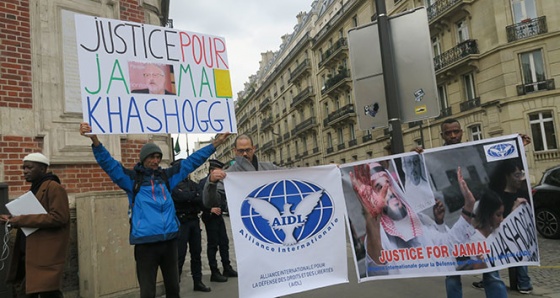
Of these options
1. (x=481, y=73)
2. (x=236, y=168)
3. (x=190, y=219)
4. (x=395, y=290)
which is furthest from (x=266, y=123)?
(x=236, y=168)

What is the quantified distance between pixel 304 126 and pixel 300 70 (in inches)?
254

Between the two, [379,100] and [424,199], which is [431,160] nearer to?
[424,199]

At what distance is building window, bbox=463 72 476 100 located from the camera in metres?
23.8

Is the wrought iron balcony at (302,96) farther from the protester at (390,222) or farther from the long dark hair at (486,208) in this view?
the long dark hair at (486,208)

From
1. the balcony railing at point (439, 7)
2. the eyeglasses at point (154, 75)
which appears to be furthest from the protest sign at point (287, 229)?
the balcony railing at point (439, 7)

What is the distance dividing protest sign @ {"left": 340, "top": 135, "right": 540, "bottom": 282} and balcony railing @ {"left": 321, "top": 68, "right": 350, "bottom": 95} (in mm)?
33481

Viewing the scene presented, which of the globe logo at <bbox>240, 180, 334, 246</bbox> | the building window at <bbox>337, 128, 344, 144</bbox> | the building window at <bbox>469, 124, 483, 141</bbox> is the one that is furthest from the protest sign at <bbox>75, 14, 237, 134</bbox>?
the building window at <bbox>337, 128, 344, 144</bbox>

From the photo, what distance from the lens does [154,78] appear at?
156 inches

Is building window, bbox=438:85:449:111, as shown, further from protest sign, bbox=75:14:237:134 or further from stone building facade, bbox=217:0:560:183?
protest sign, bbox=75:14:237:134

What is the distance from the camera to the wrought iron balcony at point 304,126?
45769mm

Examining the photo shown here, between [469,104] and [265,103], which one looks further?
[265,103]

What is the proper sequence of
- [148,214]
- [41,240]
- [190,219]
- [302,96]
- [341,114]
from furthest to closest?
[302,96]
[341,114]
[190,219]
[41,240]
[148,214]

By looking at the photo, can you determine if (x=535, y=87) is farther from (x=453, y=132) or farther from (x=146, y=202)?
(x=146, y=202)

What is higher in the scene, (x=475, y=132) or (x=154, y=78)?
(x=475, y=132)
